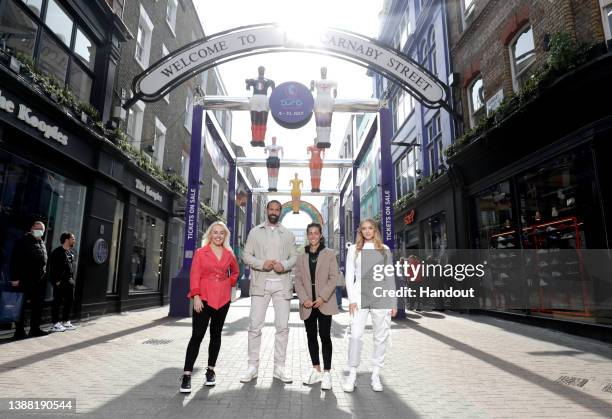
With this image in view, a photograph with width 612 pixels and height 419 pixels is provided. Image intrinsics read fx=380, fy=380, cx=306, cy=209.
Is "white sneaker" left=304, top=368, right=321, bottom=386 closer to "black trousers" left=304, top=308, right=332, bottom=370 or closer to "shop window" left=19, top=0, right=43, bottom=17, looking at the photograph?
"black trousers" left=304, top=308, right=332, bottom=370

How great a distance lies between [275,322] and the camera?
14.4ft

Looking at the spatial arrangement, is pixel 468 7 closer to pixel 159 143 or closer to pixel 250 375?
pixel 159 143

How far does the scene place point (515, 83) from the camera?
1027 cm

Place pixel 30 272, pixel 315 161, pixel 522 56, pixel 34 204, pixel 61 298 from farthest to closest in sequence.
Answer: pixel 315 161 < pixel 522 56 < pixel 34 204 < pixel 61 298 < pixel 30 272

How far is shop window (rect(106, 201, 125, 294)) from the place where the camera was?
35.1 ft

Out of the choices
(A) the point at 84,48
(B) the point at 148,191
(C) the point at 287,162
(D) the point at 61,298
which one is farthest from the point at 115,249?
(C) the point at 287,162

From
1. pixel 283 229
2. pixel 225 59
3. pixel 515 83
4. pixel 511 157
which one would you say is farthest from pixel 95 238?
pixel 515 83

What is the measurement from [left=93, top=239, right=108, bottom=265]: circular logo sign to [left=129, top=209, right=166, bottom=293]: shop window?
Result: 2.19m

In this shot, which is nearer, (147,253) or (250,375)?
(250,375)

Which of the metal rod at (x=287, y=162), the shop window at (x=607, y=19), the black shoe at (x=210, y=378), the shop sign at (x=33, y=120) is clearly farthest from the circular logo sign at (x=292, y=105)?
the black shoe at (x=210, y=378)

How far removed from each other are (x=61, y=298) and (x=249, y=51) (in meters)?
7.33

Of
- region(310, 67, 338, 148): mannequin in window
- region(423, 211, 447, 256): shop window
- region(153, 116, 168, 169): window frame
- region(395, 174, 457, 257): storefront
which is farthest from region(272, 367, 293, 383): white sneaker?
region(153, 116, 168, 169): window frame

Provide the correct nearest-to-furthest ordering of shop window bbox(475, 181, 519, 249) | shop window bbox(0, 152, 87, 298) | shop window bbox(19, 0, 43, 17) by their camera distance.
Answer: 1. shop window bbox(0, 152, 87, 298)
2. shop window bbox(19, 0, 43, 17)
3. shop window bbox(475, 181, 519, 249)

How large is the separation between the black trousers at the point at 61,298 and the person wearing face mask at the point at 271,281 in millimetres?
5011
